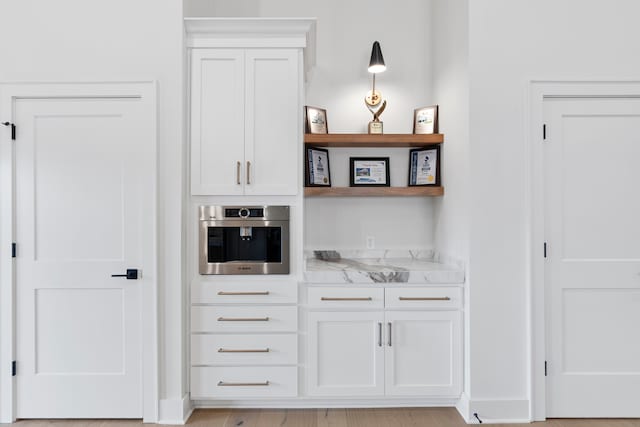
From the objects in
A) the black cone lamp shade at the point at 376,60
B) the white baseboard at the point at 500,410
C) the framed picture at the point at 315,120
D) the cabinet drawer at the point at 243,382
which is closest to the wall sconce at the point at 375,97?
the black cone lamp shade at the point at 376,60

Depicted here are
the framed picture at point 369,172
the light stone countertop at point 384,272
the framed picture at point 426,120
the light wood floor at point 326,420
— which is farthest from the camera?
the framed picture at point 369,172

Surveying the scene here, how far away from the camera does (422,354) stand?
2.49 meters

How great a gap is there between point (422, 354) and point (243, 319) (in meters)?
1.13

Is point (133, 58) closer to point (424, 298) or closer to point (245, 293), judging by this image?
point (245, 293)

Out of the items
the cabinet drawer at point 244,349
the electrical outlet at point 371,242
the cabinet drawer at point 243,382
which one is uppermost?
the electrical outlet at point 371,242

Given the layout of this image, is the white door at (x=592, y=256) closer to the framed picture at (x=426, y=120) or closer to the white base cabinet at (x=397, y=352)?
the white base cabinet at (x=397, y=352)

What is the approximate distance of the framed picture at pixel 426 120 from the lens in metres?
2.91

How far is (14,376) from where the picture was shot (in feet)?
7.88

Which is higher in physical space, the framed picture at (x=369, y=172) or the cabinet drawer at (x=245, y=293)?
the framed picture at (x=369, y=172)

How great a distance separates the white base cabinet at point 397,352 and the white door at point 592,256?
2.01ft

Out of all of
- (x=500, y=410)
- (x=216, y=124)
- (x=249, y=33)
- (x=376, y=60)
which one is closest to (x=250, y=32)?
(x=249, y=33)

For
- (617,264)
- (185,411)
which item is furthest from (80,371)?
(617,264)

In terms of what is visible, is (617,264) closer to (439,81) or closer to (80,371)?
(439,81)

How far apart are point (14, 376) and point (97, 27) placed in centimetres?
214
